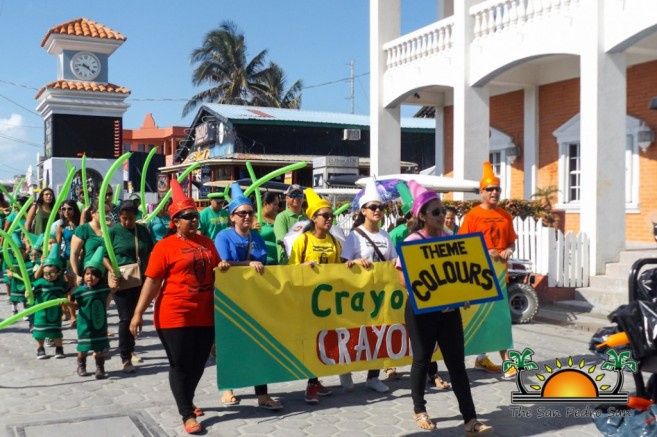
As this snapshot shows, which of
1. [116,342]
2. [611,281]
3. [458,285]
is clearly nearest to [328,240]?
[458,285]

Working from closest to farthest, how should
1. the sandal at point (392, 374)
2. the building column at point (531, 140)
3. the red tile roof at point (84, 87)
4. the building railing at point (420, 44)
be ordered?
the sandal at point (392, 374) < the building railing at point (420, 44) < the building column at point (531, 140) < the red tile roof at point (84, 87)

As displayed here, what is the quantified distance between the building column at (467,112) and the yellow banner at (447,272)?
10740mm

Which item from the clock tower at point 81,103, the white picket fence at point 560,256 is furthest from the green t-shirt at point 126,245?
the clock tower at point 81,103

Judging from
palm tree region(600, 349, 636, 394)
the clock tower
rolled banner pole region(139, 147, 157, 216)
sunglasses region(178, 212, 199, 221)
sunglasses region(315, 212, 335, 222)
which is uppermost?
the clock tower

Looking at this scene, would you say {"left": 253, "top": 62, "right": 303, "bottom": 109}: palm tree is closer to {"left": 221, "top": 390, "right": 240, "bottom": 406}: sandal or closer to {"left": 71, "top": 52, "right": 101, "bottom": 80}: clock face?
{"left": 71, "top": 52, "right": 101, "bottom": 80}: clock face

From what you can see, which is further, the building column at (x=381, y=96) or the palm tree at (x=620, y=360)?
the building column at (x=381, y=96)

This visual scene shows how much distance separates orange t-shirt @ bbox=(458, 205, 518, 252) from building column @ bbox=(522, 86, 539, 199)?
10.6 metres

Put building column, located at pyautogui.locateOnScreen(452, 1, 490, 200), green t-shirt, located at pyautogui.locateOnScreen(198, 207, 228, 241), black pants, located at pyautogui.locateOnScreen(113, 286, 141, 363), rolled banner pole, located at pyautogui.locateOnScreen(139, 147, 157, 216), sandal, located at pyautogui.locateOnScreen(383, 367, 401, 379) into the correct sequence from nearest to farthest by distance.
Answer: sandal, located at pyautogui.locateOnScreen(383, 367, 401, 379), black pants, located at pyautogui.locateOnScreen(113, 286, 141, 363), rolled banner pole, located at pyautogui.locateOnScreen(139, 147, 157, 216), green t-shirt, located at pyautogui.locateOnScreen(198, 207, 228, 241), building column, located at pyautogui.locateOnScreen(452, 1, 490, 200)

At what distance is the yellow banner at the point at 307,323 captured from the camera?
19.7ft

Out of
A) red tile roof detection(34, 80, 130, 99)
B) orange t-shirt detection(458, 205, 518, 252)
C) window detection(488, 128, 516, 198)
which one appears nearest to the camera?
orange t-shirt detection(458, 205, 518, 252)

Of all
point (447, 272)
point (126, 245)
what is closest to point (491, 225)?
point (447, 272)

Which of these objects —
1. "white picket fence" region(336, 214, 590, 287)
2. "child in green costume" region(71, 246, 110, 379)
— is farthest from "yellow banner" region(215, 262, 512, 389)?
"white picket fence" region(336, 214, 590, 287)

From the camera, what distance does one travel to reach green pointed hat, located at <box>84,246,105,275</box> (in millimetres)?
7531

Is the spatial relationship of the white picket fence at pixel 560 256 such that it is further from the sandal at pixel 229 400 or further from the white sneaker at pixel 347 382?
the sandal at pixel 229 400
